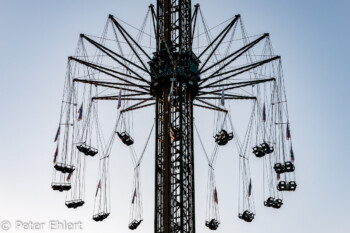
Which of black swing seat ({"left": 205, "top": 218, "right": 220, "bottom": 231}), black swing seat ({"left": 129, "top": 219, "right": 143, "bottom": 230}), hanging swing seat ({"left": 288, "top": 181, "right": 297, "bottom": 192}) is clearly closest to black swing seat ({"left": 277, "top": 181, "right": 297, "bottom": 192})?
hanging swing seat ({"left": 288, "top": 181, "right": 297, "bottom": 192})

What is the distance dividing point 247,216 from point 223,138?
19.9ft

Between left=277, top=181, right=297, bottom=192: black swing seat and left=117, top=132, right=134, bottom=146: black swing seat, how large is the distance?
10.8 metres

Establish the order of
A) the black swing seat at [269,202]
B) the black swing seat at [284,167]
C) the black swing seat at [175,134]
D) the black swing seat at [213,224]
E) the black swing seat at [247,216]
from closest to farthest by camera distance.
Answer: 1. the black swing seat at [175,134]
2. the black swing seat at [284,167]
3. the black swing seat at [269,202]
4. the black swing seat at [247,216]
5. the black swing seat at [213,224]

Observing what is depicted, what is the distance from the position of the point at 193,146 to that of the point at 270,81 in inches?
290

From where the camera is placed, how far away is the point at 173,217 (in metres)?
41.5

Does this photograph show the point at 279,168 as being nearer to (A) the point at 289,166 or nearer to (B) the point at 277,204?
(A) the point at 289,166

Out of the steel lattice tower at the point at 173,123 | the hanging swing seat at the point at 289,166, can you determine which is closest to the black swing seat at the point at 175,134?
the steel lattice tower at the point at 173,123

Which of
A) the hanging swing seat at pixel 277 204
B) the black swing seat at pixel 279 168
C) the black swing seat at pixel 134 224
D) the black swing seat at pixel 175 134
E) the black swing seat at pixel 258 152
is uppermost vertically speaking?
the black swing seat at pixel 175 134

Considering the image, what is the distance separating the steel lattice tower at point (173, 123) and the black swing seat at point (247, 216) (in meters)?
5.33

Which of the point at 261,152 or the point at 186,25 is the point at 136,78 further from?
the point at 261,152

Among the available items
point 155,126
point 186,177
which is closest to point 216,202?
point 186,177

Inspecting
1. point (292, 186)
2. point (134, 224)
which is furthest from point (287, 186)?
point (134, 224)

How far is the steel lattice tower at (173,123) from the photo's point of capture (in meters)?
41.9

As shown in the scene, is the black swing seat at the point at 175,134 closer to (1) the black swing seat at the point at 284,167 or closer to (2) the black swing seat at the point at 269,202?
(1) the black swing seat at the point at 284,167
